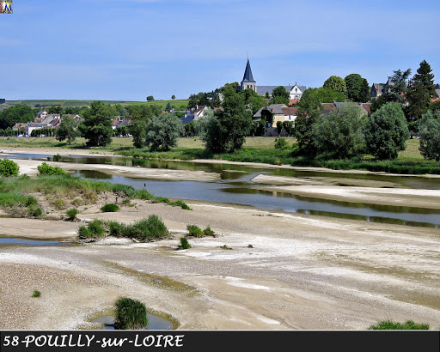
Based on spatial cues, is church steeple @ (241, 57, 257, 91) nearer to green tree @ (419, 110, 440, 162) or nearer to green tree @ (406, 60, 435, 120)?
green tree @ (406, 60, 435, 120)

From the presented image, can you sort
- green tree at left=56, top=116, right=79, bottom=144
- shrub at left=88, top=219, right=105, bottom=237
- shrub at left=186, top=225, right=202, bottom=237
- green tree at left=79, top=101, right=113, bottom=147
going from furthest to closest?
green tree at left=56, top=116, right=79, bottom=144, green tree at left=79, top=101, right=113, bottom=147, shrub at left=186, top=225, right=202, bottom=237, shrub at left=88, top=219, right=105, bottom=237

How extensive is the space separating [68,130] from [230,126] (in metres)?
57.7

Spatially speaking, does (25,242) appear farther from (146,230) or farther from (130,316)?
(130,316)

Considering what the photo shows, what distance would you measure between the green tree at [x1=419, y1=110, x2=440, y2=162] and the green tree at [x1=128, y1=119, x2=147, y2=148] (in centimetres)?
5540

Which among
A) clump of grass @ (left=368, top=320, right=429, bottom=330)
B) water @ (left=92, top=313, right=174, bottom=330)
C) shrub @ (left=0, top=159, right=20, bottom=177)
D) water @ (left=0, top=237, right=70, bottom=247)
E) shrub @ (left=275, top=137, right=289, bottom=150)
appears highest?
shrub @ (left=275, top=137, right=289, bottom=150)

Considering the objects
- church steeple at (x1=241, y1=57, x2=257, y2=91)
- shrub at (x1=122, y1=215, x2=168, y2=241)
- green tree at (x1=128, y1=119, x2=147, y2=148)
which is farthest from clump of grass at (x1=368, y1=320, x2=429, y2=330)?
church steeple at (x1=241, y1=57, x2=257, y2=91)

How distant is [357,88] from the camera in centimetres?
15350

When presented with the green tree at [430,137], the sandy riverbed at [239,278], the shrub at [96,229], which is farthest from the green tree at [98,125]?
the shrub at [96,229]

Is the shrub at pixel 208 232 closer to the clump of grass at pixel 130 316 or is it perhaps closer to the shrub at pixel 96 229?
the shrub at pixel 96 229

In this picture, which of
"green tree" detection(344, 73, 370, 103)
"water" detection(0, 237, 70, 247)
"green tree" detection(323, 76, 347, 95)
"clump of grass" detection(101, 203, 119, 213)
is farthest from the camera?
"green tree" detection(323, 76, 347, 95)

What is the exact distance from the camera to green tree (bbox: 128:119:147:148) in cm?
10012
